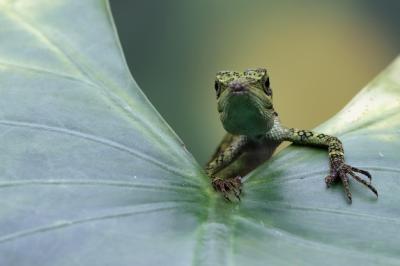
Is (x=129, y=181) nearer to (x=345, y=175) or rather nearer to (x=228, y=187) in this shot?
(x=228, y=187)

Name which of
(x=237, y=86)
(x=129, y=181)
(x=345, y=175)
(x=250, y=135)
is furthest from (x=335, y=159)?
(x=250, y=135)

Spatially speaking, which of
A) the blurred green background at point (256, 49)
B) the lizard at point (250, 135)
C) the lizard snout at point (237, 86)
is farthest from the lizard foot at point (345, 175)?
the blurred green background at point (256, 49)

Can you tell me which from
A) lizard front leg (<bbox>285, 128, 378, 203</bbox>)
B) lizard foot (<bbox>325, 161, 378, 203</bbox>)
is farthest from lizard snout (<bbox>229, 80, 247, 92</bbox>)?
lizard foot (<bbox>325, 161, 378, 203</bbox>)

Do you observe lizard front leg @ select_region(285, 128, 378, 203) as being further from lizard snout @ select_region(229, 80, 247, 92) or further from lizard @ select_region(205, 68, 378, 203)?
lizard snout @ select_region(229, 80, 247, 92)

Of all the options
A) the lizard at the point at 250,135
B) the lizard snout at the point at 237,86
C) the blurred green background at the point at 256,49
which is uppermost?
the blurred green background at the point at 256,49

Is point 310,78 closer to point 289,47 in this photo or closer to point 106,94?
point 289,47

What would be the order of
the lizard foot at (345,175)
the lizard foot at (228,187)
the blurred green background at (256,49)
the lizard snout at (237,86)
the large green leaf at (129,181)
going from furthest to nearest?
the blurred green background at (256,49) → the lizard snout at (237,86) → the lizard foot at (345,175) → the lizard foot at (228,187) → the large green leaf at (129,181)

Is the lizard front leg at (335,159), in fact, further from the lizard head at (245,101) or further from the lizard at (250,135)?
the lizard head at (245,101)

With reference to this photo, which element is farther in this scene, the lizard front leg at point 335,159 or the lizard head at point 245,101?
the lizard head at point 245,101
